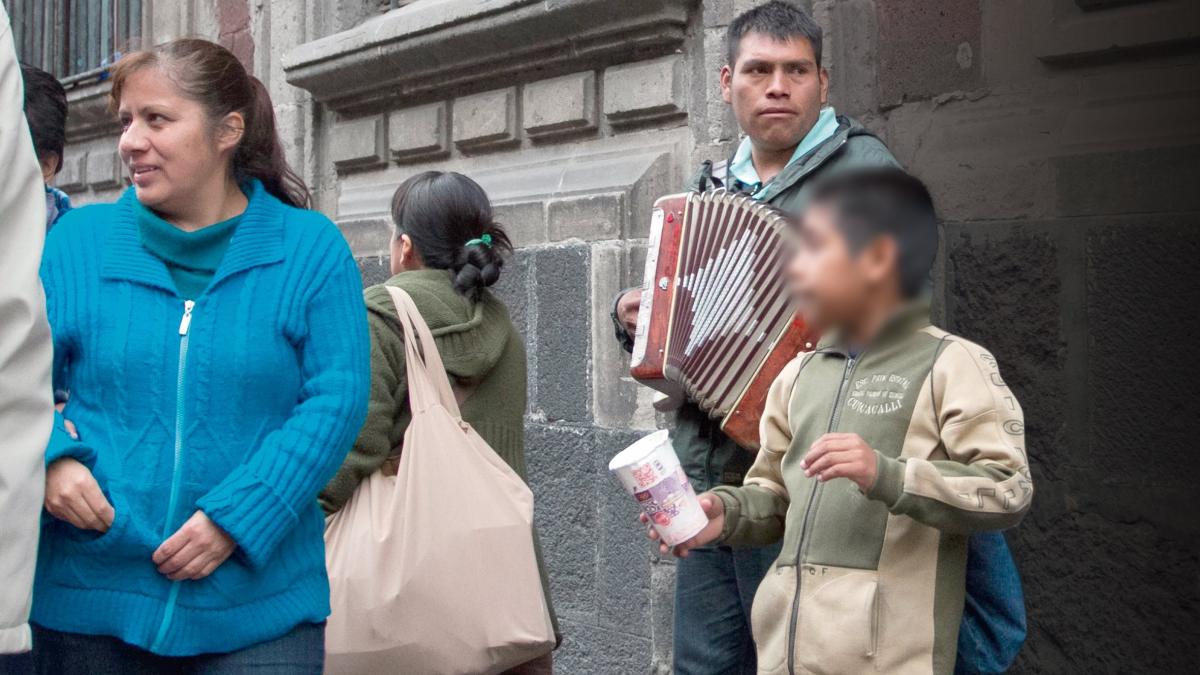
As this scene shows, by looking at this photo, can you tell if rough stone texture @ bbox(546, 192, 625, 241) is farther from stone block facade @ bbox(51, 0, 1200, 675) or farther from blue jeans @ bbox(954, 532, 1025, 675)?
blue jeans @ bbox(954, 532, 1025, 675)

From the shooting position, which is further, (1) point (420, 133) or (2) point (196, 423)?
(1) point (420, 133)

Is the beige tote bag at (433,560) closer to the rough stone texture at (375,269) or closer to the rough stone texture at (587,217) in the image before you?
the rough stone texture at (587,217)

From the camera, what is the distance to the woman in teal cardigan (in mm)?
2248

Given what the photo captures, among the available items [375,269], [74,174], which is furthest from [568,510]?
[74,174]

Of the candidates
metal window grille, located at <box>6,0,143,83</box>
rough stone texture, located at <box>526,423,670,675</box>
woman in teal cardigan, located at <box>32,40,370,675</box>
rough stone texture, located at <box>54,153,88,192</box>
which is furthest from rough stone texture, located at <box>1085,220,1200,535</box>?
rough stone texture, located at <box>54,153,88,192</box>

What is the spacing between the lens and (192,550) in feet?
7.34

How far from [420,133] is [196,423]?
3.77m

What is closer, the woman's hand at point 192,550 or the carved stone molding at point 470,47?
the woman's hand at point 192,550

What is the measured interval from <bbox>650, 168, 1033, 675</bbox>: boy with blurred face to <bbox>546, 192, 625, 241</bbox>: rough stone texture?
7.63 ft

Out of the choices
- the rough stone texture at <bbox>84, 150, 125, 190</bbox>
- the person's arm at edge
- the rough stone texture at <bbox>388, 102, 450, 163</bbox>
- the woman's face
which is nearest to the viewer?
the person's arm at edge

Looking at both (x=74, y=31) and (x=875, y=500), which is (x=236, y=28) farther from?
(x=875, y=500)

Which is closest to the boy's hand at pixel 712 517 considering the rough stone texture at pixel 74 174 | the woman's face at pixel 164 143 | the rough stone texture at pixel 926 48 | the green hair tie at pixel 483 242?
the woman's face at pixel 164 143

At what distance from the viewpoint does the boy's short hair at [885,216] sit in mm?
476

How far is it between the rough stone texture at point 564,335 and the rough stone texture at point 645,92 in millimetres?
484
